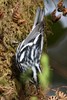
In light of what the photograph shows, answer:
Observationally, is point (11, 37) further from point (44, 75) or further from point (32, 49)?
point (44, 75)

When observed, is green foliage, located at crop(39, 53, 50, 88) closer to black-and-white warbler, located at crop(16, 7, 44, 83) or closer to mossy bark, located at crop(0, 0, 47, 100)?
black-and-white warbler, located at crop(16, 7, 44, 83)

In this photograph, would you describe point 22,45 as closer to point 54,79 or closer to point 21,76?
point 21,76

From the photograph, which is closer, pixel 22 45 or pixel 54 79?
pixel 22 45

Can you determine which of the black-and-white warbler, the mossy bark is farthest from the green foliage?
the mossy bark

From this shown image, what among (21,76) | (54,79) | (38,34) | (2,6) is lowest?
(54,79)

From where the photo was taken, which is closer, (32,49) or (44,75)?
(44,75)

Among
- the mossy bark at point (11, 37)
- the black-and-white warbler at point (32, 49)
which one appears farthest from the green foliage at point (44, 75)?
the mossy bark at point (11, 37)

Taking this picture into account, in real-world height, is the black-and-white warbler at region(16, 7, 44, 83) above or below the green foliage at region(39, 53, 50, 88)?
above

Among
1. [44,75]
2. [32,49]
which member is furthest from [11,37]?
[44,75]

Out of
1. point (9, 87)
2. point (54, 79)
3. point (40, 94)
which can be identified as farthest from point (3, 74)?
point (54, 79)
